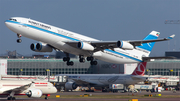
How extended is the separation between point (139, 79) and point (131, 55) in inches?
870

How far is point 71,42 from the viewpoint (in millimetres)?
53281

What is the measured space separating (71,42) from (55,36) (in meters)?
3.16

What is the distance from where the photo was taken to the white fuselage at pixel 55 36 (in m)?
49.2

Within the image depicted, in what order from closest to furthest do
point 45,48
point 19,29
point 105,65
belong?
point 19,29, point 45,48, point 105,65

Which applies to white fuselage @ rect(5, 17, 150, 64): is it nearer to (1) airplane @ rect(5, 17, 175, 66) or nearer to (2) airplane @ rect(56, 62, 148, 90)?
(1) airplane @ rect(5, 17, 175, 66)

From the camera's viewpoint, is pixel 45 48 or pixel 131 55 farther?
pixel 131 55

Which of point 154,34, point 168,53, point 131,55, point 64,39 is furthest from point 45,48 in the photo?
point 168,53

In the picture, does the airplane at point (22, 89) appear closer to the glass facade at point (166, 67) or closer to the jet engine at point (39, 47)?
the jet engine at point (39, 47)

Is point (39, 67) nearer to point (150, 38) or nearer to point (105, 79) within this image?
point (105, 79)

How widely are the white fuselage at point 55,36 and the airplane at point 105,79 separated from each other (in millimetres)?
22738

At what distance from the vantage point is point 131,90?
88.2m

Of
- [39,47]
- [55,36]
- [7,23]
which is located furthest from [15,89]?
[7,23]

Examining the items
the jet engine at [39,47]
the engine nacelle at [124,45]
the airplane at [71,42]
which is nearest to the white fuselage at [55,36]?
the airplane at [71,42]

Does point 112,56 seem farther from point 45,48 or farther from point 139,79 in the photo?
point 139,79
